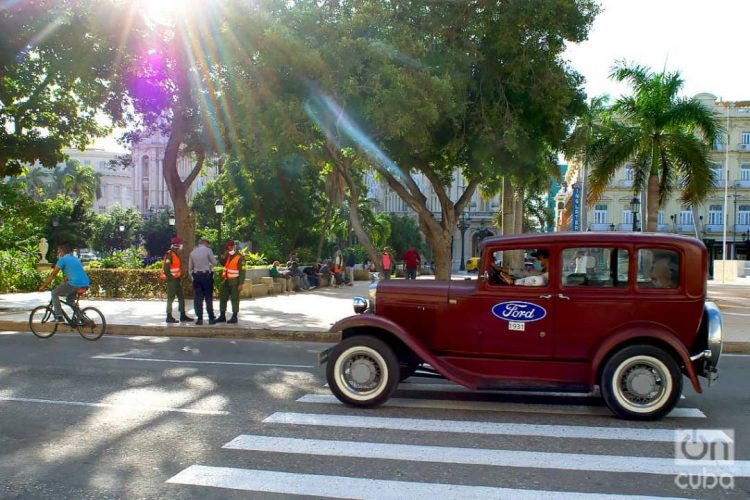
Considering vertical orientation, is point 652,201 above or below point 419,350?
above

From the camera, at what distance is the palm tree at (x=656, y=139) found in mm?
18766

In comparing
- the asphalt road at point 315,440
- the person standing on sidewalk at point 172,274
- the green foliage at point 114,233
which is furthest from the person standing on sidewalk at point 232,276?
the green foliage at point 114,233

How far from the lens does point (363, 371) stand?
6.91m

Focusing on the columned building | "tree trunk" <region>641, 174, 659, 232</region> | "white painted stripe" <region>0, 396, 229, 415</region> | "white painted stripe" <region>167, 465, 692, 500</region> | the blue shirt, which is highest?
the columned building

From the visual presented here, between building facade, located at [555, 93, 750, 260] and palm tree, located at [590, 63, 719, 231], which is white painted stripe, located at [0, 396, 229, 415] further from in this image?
building facade, located at [555, 93, 750, 260]

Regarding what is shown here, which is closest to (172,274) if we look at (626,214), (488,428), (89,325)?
(89,325)

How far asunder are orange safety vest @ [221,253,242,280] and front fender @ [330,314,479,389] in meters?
7.21

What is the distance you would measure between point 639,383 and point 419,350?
2.20m

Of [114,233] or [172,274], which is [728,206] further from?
[172,274]

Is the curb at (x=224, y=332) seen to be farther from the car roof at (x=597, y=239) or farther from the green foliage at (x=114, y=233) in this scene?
the green foliage at (x=114, y=233)

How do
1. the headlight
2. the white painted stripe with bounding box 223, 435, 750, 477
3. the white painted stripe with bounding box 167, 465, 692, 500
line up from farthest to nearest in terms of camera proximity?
the headlight
the white painted stripe with bounding box 223, 435, 750, 477
the white painted stripe with bounding box 167, 465, 692, 500

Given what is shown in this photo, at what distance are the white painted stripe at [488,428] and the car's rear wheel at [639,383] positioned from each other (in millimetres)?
257

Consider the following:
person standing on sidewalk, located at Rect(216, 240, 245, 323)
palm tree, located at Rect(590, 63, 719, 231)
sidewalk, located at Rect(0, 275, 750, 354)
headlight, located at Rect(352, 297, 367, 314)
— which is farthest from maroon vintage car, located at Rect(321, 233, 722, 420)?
palm tree, located at Rect(590, 63, 719, 231)

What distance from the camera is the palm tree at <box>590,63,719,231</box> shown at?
61.6 ft
